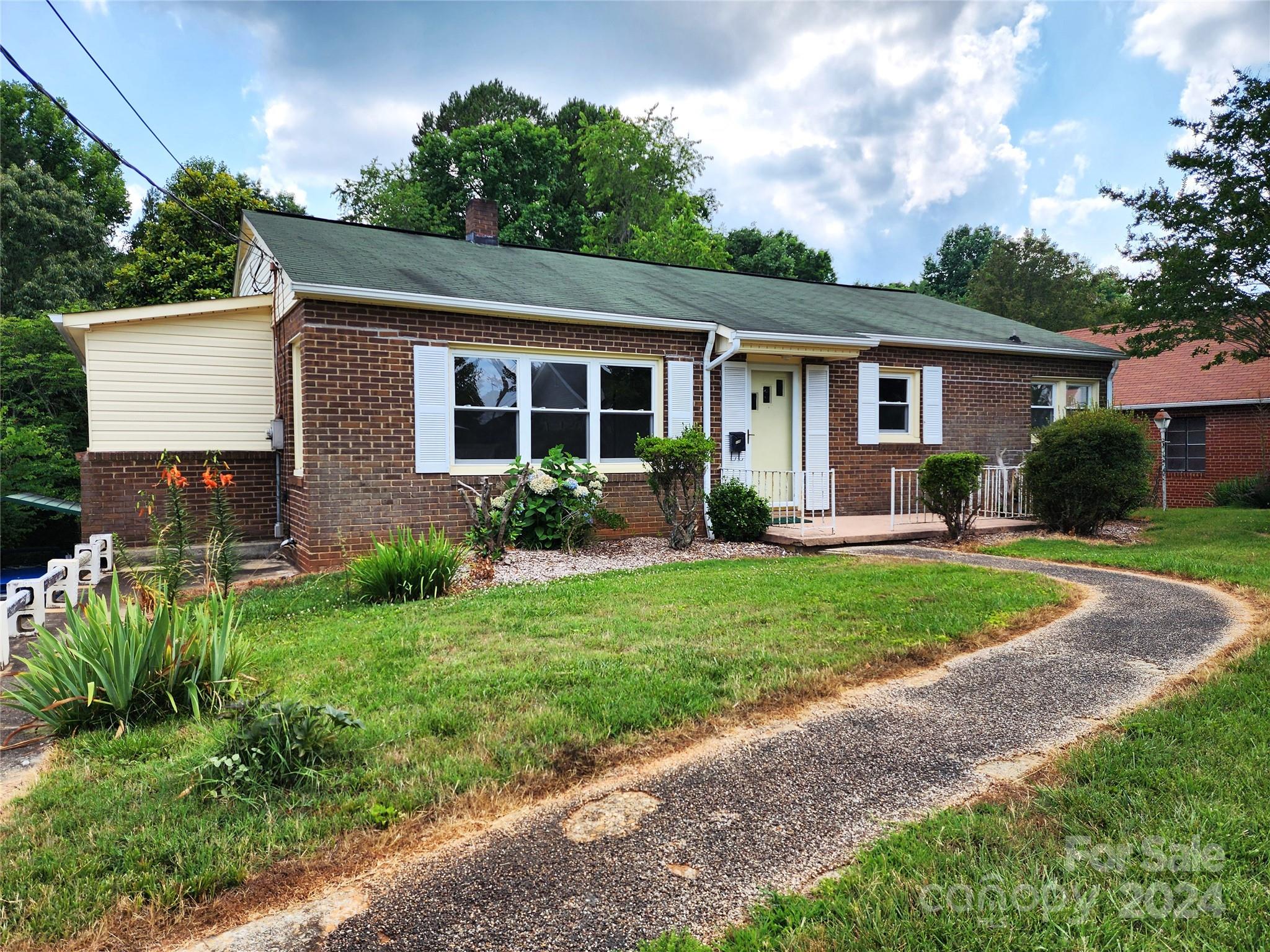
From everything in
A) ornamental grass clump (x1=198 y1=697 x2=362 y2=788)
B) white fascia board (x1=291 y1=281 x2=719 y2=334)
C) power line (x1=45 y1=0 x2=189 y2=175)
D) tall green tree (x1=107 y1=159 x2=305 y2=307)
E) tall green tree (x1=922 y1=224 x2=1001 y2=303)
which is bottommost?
ornamental grass clump (x1=198 y1=697 x2=362 y2=788)

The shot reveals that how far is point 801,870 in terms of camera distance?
2.38 meters

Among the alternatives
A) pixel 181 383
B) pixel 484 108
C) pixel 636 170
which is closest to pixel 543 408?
pixel 181 383

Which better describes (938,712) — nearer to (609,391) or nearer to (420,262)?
(609,391)

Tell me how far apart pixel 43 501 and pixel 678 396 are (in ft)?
33.9

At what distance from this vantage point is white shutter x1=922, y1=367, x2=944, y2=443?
12.6 m

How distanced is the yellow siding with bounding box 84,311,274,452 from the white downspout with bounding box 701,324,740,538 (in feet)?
19.9

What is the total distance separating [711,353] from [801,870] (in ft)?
28.9

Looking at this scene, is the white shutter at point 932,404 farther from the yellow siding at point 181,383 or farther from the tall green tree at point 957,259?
the tall green tree at point 957,259

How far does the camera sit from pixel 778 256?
35.4 m

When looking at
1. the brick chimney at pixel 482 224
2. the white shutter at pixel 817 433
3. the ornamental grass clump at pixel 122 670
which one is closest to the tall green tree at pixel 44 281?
the brick chimney at pixel 482 224

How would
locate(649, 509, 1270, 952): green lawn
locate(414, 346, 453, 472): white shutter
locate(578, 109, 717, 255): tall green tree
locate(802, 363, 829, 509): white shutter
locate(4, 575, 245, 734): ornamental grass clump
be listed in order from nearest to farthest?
locate(649, 509, 1270, 952): green lawn, locate(4, 575, 245, 734): ornamental grass clump, locate(414, 346, 453, 472): white shutter, locate(802, 363, 829, 509): white shutter, locate(578, 109, 717, 255): tall green tree

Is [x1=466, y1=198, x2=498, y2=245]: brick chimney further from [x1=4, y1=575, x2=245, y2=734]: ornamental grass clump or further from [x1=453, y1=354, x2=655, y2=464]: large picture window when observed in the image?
[x1=4, y1=575, x2=245, y2=734]: ornamental grass clump

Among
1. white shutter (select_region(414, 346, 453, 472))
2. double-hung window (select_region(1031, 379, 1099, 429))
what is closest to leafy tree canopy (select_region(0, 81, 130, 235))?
white shutter (select_region(414, 346, 453, 472))

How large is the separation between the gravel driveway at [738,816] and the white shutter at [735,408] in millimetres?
6547
